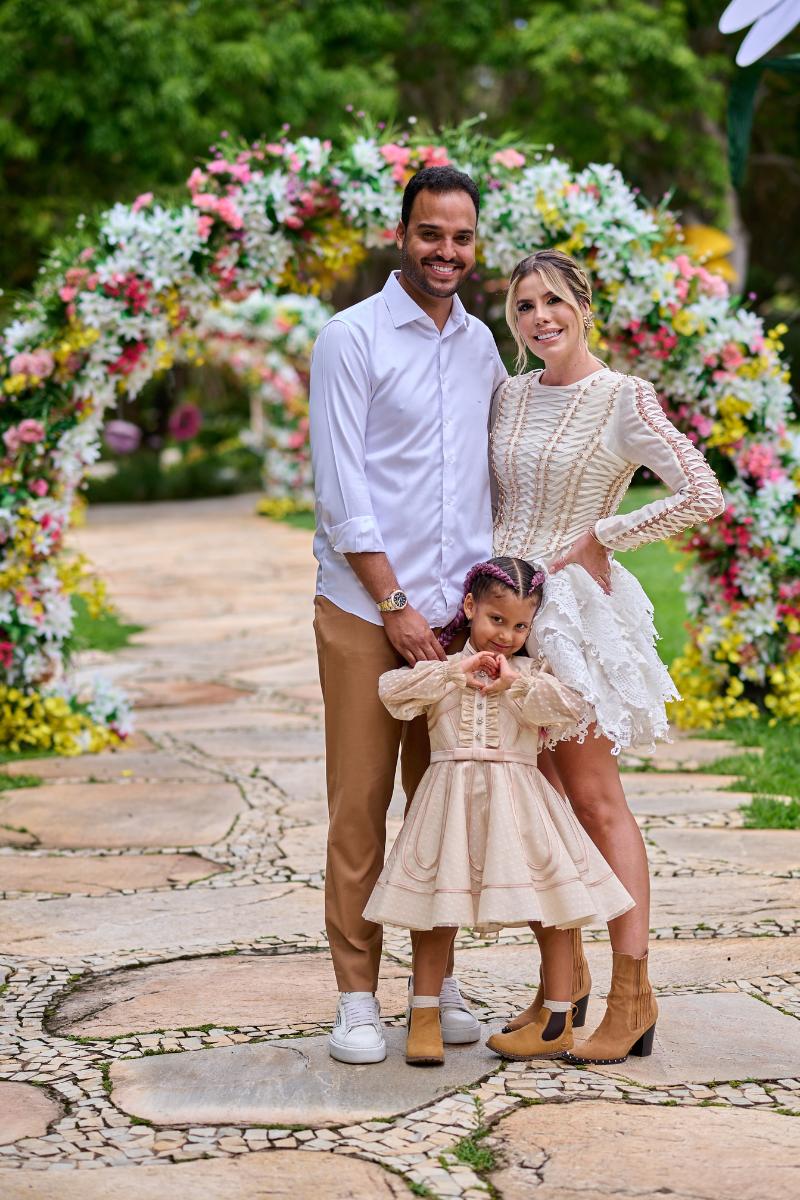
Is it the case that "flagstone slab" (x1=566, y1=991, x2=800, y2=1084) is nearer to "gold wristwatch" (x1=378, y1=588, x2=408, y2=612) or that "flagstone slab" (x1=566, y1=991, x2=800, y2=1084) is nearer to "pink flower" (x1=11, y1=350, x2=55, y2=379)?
"gold wristwatch" (x1=378, y1=588, x2=408, y2=612)

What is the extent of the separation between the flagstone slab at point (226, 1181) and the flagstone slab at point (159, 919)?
1.35 meters

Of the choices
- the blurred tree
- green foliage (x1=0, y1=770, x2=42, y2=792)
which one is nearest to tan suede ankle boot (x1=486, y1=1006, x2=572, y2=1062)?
green foliage (x1=0, y1=770, x2=42, y2=792)

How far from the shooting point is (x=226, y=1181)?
2.46 metres

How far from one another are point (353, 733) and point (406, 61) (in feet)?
70.1

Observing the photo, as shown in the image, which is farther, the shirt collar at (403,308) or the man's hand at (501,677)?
the shirt collar at (403,308)

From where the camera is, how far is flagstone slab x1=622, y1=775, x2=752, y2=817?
5.18 metres

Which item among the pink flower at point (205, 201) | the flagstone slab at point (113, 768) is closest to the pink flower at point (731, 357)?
the pink flower at point (205, 201)

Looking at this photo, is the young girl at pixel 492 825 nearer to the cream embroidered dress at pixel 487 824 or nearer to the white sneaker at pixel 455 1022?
the cream embroidered dress at pixel 487 824

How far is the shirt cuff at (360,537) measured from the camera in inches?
120

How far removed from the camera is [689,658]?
22.6ft

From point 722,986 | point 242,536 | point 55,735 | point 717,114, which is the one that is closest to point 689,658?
point 55,735

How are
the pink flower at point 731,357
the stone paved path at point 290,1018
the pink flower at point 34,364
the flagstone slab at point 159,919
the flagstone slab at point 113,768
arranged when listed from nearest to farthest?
the stone paved path at point 290,1018 < the flagstone slab at point 159,919 < the flagstone slab at point 113,768 < the pink flower at point 34,364 < the pink flower at point 731,357

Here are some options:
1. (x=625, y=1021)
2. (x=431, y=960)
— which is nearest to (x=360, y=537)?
(x=431, y=960)

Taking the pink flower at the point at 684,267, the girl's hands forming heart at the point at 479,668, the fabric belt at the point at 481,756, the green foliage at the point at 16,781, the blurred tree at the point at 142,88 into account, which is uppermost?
the blurred tree at the point at 142,88
